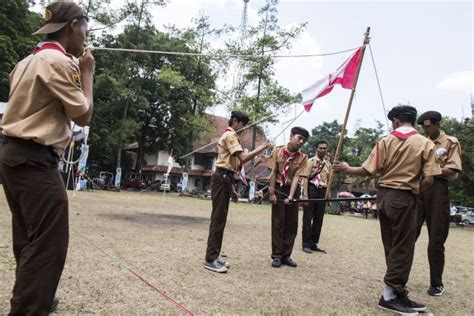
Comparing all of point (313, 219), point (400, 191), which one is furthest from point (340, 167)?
point (313, 219)

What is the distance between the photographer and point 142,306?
11.1 ft

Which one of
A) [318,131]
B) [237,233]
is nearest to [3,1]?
[237,233]

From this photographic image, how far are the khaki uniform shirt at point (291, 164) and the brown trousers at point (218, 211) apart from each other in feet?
3.63

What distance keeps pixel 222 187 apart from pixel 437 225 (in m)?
2.75

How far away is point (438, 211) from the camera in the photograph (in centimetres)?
475

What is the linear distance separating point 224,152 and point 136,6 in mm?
33128

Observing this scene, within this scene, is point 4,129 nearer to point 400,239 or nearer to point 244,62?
point 400,239

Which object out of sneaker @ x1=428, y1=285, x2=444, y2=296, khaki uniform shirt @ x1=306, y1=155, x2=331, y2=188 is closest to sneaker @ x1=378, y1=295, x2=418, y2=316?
sneaker @ x1=428, y1=285, x2=444, y2=296

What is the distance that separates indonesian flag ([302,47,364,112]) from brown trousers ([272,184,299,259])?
2.00m

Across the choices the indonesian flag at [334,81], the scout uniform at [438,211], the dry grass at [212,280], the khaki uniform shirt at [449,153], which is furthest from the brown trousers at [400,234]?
the indonesian flag at [334,81]

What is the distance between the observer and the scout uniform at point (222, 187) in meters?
5.06

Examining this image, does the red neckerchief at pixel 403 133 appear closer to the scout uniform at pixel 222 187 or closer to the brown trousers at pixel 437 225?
the brown trousers at pixel 437 225

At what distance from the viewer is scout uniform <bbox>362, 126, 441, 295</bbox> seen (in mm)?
3914

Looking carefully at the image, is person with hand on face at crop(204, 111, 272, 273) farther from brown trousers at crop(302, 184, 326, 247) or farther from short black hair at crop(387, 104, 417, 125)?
brown trousers at crop(302, 184, 326, 247)
